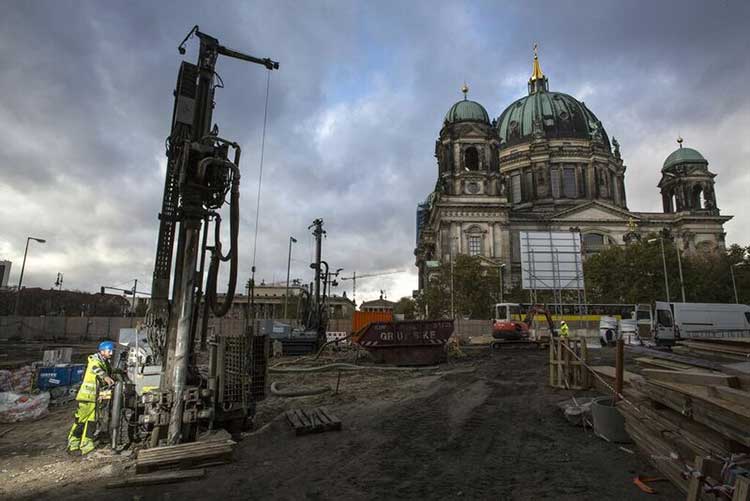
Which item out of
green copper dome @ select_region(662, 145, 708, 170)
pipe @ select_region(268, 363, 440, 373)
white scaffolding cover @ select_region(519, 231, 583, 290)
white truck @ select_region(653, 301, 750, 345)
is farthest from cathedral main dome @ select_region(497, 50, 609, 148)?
pipe @ select_region(268, 363, 440, 373)

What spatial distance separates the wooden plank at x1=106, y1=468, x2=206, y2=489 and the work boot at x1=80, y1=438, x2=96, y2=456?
5.88ft

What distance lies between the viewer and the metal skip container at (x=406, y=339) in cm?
2028

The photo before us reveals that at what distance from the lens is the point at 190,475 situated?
5.89 meters

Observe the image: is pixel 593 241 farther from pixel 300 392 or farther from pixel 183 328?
pixel 183 328

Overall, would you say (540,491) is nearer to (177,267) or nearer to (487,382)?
(177,267)

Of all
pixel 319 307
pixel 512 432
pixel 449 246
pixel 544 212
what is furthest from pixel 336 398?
pixel 544 212

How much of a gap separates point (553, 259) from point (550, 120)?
47091 millimetres

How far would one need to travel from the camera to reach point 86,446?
23.2 ft

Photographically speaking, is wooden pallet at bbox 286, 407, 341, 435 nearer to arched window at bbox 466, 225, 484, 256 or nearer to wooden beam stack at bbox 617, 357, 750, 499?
wooden beam stack at bbox 617, 357, 750, 499

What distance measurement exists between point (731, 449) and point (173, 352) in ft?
24.4

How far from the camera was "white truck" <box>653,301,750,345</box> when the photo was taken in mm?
27344

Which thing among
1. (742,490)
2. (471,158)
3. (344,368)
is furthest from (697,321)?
(471,158)

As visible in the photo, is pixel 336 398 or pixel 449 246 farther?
pixel 449 246

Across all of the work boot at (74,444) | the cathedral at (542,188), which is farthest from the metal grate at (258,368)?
the cathedral at (542,188)
